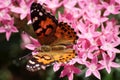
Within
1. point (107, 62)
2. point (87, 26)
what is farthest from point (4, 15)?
point (107, 62)

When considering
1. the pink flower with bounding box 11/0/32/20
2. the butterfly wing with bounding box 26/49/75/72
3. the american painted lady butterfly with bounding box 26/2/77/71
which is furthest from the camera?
the pink flower with bounding box 11/0/32/20

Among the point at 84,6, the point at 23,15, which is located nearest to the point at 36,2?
the point at 23,15

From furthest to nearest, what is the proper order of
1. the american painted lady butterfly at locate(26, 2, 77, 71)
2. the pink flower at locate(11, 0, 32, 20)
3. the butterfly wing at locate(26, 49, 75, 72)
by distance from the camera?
the pink flower at locate(11, 0, 32, 20) < the american painted lady butterfly at locate(26, 2, 77, 71) < the butterfly wing at locate(26, 49, 75, 72)

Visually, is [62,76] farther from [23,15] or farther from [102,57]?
[23,15]

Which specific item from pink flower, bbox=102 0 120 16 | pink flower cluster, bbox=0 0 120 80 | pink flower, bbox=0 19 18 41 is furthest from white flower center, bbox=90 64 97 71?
pink flower, bbox=0 19 18 41

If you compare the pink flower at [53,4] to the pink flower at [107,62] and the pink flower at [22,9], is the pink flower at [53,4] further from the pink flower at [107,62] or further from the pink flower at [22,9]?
the pink flower at [107,62]

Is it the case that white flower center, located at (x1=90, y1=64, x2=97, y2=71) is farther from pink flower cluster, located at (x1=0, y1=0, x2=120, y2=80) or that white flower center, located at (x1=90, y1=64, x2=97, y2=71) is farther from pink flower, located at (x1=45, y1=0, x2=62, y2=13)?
pink flower, located at (x1=45, y1=0, x2=62, y2=13)

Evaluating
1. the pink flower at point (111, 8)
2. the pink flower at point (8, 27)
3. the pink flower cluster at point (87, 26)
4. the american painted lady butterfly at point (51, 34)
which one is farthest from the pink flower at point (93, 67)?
the pink flower at point (8, 27)
